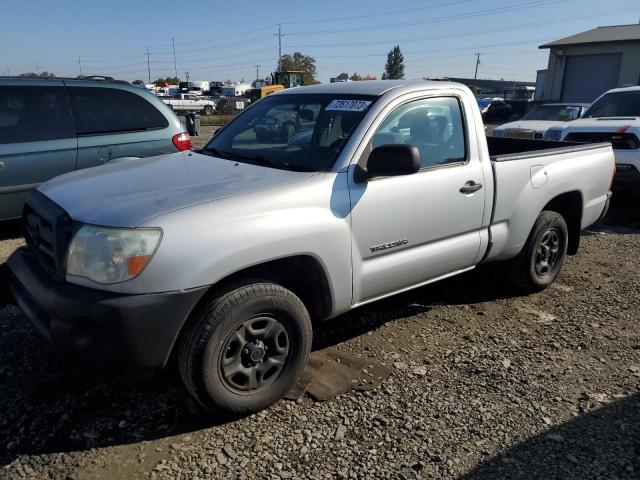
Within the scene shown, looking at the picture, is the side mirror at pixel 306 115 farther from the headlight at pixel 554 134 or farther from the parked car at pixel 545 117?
the parked car at pixel 545 117

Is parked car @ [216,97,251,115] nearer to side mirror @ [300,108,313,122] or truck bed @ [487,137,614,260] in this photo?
truck bed @ [487,137,614,260]

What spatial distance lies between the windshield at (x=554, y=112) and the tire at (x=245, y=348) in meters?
11.5

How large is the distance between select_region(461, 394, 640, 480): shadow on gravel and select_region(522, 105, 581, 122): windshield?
36.0ft

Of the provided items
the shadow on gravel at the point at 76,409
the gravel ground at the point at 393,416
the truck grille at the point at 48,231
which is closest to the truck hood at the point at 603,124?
the gravel ground at the point at 393,416

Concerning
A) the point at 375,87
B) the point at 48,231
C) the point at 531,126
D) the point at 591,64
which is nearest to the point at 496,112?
the point at 591,64

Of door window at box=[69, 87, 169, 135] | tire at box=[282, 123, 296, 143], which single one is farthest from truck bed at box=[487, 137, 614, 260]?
door window at box=[69, 87, 169, 135]

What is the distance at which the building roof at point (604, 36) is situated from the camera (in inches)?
1081

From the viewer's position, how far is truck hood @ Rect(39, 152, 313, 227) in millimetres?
2574

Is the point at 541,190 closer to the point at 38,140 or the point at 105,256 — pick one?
the point at 105,256

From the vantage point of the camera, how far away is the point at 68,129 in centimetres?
588


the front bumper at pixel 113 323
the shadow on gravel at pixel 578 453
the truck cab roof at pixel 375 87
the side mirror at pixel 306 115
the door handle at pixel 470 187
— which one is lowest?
the shadow on gravel at pixel 578 453

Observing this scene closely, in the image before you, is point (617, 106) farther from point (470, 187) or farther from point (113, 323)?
→ point (113, 323)

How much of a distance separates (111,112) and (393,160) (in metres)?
4.38

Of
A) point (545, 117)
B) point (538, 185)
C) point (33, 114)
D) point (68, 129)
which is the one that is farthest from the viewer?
point (545, 117)
